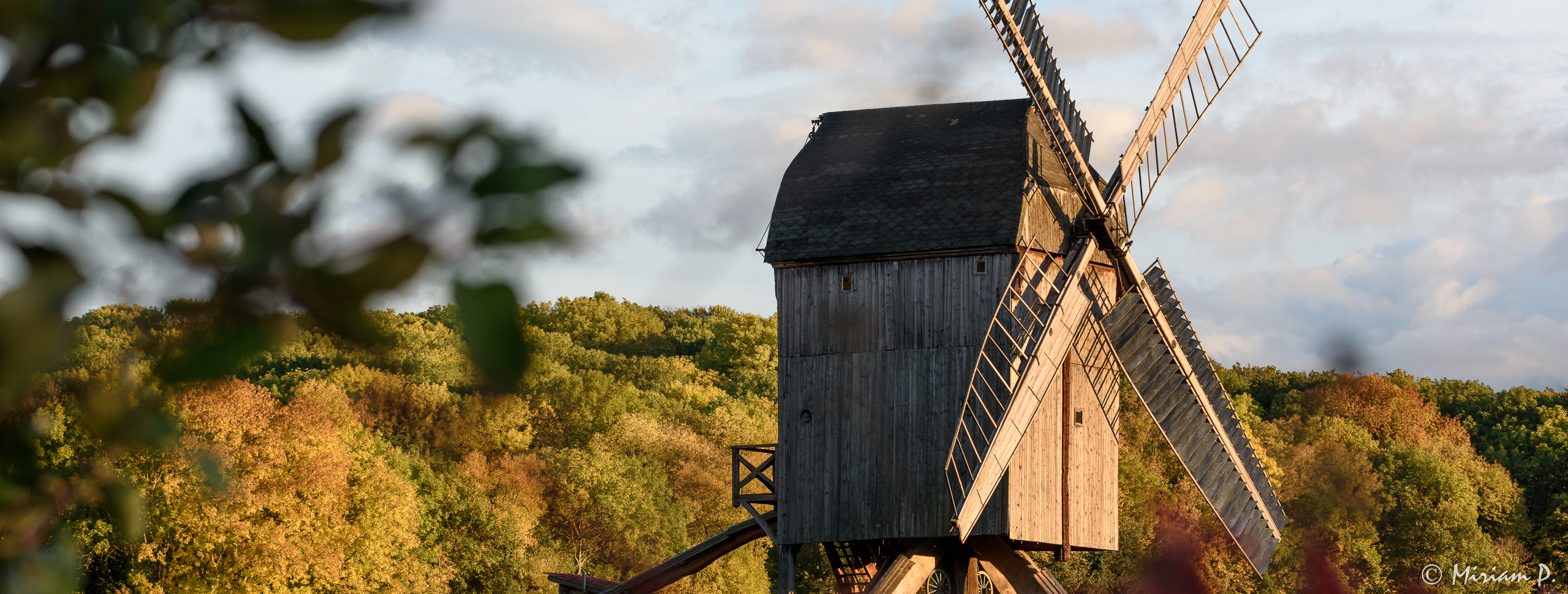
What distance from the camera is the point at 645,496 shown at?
50906mm

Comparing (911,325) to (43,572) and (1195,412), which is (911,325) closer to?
(1195,412)

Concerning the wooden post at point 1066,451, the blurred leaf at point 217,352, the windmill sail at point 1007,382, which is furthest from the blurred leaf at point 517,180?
the wooden post at point 1066,451

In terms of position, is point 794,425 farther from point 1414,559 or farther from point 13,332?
point 1414,559

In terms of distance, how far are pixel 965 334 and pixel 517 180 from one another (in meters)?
16.5

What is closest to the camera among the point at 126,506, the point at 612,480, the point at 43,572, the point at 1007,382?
the point at 43,572

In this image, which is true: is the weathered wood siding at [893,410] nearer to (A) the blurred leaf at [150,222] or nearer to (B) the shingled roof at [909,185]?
(B) the shingled roof at [909,185]

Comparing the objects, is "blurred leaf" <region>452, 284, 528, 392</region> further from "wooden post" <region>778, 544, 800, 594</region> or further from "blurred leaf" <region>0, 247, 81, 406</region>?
"wooden post" <region>778, 544, 800, 594</region>

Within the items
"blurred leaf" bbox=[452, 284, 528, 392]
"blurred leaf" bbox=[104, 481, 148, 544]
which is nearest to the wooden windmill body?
"blurred leaf" bbox=[104, 481, 148, 544]

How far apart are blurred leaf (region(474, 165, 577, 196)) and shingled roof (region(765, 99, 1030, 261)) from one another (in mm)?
16213

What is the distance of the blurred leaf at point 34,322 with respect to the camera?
1263 mm

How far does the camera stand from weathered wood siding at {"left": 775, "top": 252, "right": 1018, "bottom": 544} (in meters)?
17.5

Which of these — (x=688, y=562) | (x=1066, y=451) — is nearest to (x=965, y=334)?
(x=1066, y=451)

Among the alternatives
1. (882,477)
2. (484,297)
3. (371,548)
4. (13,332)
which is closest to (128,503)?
(13,332)

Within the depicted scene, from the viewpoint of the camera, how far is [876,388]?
58.9 ft
